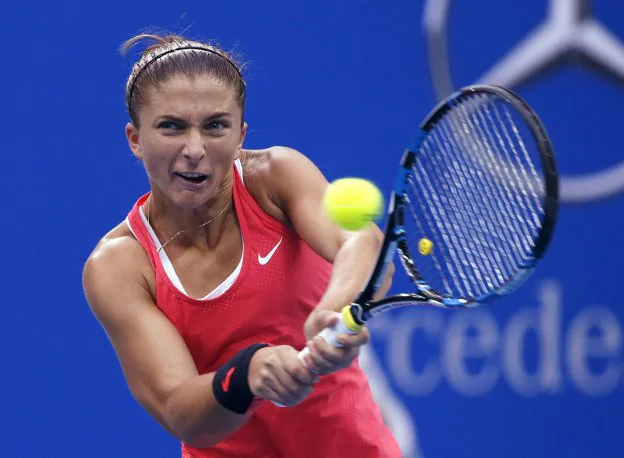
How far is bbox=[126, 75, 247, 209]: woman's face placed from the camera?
232 cm

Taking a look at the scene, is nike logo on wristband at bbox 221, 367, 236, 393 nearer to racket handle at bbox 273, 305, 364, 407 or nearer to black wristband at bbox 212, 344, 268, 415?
black wristband at bbox 212, 344, 268, 415

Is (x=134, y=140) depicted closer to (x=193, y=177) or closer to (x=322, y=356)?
(x=193, y=177)

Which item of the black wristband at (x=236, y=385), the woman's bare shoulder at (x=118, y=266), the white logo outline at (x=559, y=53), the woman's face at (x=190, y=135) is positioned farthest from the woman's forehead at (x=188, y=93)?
the white logo outline at (x=559, y=53)

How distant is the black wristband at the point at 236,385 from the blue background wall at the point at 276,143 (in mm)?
1872

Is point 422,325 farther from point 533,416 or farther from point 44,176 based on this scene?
point 44,176

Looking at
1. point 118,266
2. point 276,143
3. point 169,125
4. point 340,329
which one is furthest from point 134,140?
point 276,143

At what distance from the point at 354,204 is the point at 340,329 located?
0.22 metres

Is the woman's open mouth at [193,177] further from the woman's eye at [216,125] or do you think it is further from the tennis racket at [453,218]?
the tennis racket at [453,218]

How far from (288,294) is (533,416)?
174 centimetres

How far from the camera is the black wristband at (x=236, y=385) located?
6.79 feet

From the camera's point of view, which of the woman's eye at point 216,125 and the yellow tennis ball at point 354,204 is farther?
the woman's eye at point 216,125

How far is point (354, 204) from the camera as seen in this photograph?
78.1 inches

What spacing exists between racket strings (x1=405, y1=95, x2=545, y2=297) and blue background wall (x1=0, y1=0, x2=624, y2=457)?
63.1 inches

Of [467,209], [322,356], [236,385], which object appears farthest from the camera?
[467,209]
